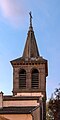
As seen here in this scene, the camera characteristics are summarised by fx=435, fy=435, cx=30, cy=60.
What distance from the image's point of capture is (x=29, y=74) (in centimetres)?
5144

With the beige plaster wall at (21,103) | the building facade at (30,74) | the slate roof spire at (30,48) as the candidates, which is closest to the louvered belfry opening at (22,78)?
the building facade at (30,74)

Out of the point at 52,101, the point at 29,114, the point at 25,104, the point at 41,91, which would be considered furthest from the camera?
the point at 52,101

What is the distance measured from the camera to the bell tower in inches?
1989

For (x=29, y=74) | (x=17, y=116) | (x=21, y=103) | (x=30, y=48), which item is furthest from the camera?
(x=30, y=48)

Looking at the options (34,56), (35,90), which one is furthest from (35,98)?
(34,56)

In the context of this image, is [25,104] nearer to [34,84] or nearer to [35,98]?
[35,98]

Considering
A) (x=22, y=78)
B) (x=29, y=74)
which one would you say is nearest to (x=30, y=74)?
(x=29, y=74)

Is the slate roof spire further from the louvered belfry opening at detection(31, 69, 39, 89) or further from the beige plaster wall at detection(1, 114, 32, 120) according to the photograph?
the beige plaster wall at detection(1, 114, 32, 120)

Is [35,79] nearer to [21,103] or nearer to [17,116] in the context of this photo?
[21,103]

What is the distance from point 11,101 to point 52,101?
1052 centimetres

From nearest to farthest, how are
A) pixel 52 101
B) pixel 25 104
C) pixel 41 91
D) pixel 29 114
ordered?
pixel 29 114, pixel 25 104, pixel 41 91, pixel 52 101

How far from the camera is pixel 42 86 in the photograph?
166 ft

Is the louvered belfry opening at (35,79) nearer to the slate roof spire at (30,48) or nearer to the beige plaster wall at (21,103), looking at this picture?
the slate roof spire at (30,48)

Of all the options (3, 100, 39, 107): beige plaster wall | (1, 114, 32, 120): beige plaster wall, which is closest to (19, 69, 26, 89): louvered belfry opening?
(3, 100, 39, 107): beige plaster wall
